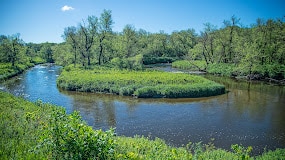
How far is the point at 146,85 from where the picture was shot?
34250mm

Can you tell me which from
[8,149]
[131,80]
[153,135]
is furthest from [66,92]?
[8,149]

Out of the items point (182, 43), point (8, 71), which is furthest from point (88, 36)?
point (182, 43)

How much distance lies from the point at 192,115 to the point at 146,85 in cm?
1069

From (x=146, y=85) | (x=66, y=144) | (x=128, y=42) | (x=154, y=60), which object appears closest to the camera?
(x=66, y=144)

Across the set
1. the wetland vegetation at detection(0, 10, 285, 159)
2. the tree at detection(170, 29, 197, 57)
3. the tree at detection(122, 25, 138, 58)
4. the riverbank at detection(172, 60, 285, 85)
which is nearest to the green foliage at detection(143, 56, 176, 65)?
the wetland vegetation at detection(0, 10, 285, 159)

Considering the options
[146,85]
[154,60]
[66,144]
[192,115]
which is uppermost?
[154,60]

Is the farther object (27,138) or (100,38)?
(100,38)

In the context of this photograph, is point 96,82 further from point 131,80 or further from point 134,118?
point 134,118

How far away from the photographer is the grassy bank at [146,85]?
32156mm

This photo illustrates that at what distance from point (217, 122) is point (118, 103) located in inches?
483

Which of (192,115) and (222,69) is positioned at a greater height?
(222,69)

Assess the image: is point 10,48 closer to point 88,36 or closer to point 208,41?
point 88,36

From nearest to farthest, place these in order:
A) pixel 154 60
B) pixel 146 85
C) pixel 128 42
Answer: pixel 146 85 → pixel 128 42 → pixel 154 60

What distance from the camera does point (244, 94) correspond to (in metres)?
35.8
